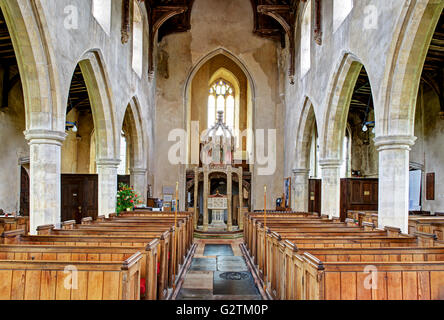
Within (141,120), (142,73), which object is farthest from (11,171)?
(142,73)

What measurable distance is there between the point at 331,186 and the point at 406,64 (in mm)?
4895

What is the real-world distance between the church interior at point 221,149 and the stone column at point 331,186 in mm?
49

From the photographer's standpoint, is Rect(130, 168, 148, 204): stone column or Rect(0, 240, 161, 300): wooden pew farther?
Rect(130, 168, 148, 204): stone column

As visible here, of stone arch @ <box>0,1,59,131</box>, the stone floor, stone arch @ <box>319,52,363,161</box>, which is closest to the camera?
the stone floor

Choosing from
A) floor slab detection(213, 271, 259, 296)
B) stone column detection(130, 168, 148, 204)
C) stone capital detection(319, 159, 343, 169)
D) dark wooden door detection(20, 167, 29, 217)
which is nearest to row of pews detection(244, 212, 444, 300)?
floor slab detection(213, 271, 259, 296)

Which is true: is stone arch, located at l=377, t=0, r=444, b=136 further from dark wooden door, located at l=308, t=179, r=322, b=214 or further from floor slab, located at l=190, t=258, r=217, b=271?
dark wooden door, located at l=308, t=179, r=322, b=214

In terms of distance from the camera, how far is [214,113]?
20250 mm

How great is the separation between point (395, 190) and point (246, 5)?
1249cm

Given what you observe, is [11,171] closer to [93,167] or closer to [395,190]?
[93,167]

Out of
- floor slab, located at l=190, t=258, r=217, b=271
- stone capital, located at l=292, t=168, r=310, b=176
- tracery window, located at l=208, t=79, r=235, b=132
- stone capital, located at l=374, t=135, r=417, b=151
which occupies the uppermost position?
tracery window, located at l=208, t=79, r=235, b=132

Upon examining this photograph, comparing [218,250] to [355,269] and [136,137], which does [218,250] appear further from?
[355,269]

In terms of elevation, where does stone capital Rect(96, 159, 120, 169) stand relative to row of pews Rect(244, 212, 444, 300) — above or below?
above

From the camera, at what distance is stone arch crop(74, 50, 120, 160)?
9.21 meters

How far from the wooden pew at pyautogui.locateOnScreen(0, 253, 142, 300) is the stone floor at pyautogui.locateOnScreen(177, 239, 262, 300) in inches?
95.7
